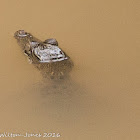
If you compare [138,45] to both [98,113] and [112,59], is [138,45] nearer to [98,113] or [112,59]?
[112,59]

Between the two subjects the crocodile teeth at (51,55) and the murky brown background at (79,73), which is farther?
the crocodile teeth at (51,55)

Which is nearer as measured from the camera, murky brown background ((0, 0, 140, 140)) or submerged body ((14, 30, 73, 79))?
murky brown background ((0, 0, 140, 140))

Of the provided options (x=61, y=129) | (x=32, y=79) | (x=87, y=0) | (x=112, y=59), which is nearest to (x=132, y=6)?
(x=87, y=0)

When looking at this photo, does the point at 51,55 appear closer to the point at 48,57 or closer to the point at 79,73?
the point at 48,57

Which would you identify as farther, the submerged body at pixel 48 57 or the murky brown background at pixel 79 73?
the submerged body at pixel 48 57
